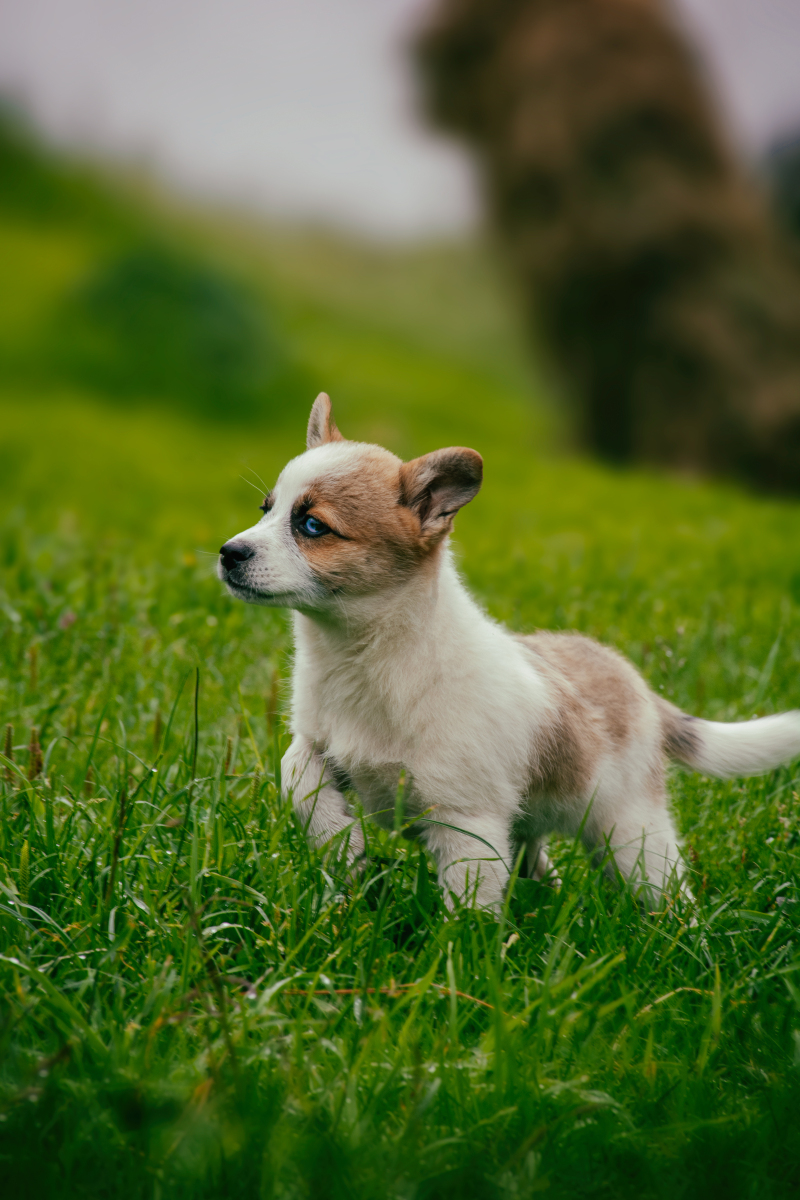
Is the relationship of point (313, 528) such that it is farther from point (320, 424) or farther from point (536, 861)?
point (536, 861)

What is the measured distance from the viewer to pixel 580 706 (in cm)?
269

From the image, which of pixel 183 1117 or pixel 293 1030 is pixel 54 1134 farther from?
pixel 293 1030

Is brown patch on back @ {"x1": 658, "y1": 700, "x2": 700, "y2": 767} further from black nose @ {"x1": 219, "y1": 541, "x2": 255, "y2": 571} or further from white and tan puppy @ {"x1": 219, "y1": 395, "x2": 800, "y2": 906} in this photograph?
black nose @ {"x1": 219, "y1": 541, "x2": 255, "y2": 571}

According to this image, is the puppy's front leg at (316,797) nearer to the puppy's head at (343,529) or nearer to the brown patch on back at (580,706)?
the puppy's head at (343,529)

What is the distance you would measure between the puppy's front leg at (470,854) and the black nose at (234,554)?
744 mm

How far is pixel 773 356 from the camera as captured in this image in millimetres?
10664

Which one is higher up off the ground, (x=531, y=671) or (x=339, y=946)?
(x=531, y=671)

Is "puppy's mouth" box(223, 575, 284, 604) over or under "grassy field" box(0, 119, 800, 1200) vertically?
over

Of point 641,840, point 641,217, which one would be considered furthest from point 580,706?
point 641,217

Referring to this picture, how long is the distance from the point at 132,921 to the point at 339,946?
1.38ft

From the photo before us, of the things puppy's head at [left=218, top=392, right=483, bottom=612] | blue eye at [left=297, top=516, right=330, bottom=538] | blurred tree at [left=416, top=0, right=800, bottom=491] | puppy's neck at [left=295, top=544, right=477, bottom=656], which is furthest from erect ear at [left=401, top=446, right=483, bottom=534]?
blurred tree at [left=416, top=0, right=800, bottom=491]

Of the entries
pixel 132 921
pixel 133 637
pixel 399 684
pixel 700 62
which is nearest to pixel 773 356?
pixel 700 62

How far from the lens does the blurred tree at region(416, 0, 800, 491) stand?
417 inches

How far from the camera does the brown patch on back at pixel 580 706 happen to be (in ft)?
8.41
